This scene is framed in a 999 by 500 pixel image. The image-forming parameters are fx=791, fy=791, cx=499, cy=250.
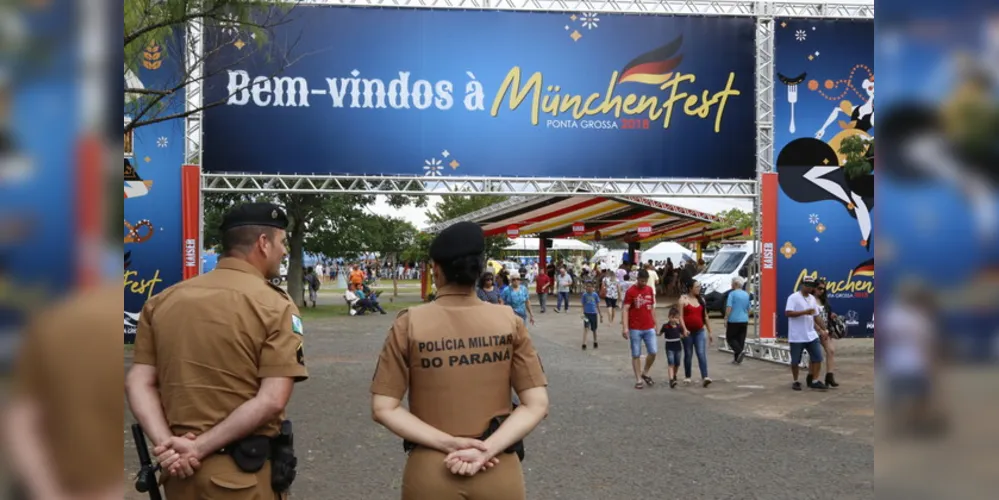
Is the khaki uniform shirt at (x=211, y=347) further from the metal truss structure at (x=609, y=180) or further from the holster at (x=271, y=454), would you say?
the metal truss structure at (x=609, y=180)

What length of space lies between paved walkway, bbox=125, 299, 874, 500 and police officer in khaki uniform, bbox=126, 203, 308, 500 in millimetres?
→ 1638

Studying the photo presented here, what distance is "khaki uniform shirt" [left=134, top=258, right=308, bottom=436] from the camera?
279cm

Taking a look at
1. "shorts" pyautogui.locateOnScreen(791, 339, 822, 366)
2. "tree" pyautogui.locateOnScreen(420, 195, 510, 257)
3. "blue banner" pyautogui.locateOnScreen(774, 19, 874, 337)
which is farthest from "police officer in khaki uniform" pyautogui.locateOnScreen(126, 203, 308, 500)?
"tree" pyautogui.locateOnScreen(420, 195, 510, 257)

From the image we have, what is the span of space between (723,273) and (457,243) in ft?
79.7

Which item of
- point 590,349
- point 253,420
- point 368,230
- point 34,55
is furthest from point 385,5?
point 368,230

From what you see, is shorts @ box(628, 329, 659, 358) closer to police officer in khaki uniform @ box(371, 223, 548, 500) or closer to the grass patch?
police officer in khaki uniform @ box(371, 223, 548, 500)

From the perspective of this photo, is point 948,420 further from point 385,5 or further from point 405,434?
point 385,5

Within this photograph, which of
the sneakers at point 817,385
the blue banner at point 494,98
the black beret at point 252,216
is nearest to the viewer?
the black beret at point 252,216

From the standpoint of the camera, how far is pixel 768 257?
14.0 metres

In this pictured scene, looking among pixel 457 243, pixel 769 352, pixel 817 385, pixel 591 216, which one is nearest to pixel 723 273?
pixel 591 216

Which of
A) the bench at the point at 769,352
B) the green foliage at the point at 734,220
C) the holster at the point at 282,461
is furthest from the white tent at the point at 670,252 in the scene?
the holster at the point at 282,461

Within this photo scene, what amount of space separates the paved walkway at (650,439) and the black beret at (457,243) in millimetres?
2311

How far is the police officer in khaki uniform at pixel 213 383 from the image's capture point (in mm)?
2771

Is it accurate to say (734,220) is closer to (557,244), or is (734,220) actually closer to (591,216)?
(557,244)
